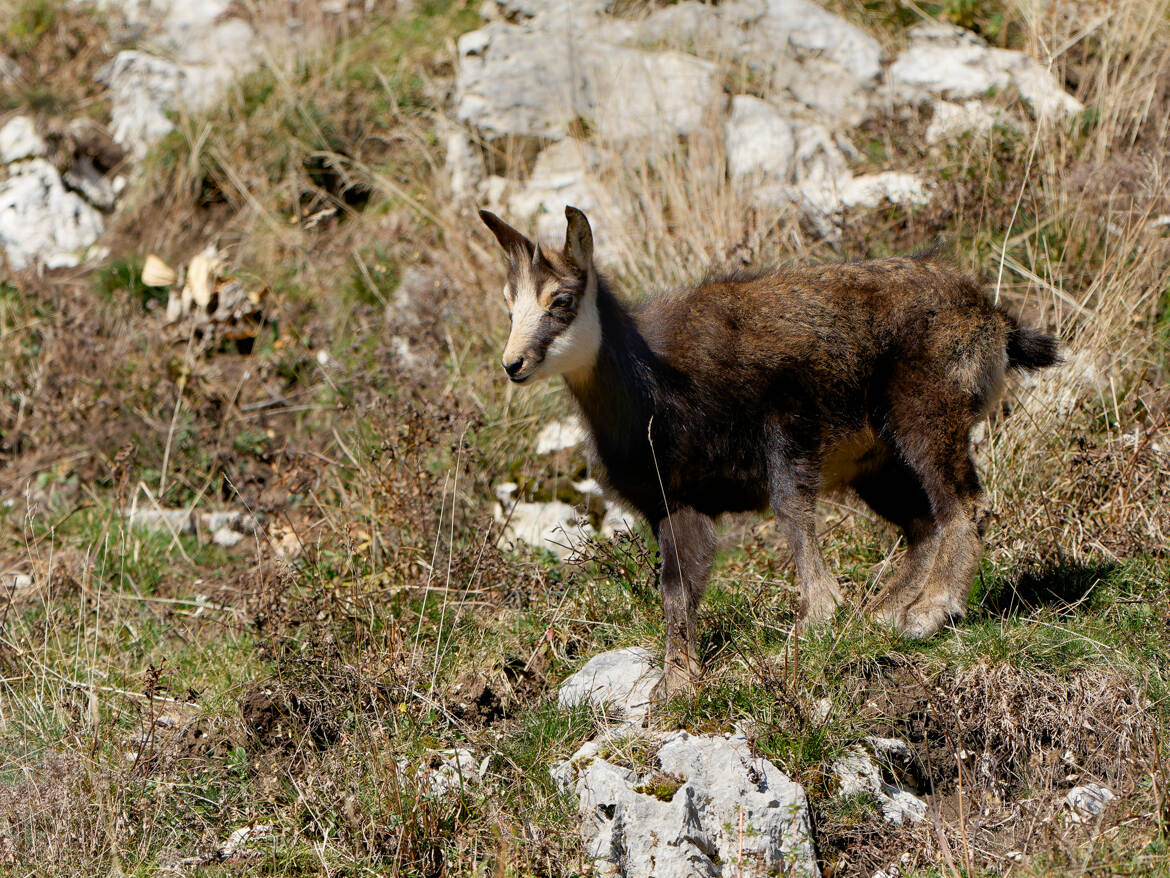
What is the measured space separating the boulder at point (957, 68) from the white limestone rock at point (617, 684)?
6019 millimetres

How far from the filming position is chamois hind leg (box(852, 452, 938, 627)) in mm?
5609

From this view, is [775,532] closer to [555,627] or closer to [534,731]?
[555,627]

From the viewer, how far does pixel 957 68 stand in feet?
31.7

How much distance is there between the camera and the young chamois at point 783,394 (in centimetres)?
525

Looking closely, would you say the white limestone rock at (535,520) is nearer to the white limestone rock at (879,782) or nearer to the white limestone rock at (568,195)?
the white limestone rock at (568,195)

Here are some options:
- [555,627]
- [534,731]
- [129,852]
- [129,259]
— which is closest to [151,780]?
[129,852]

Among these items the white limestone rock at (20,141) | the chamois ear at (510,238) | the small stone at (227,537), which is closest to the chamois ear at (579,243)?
the chamois ear at (510,238)

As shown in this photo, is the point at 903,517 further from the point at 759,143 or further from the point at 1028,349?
the point at 759,143

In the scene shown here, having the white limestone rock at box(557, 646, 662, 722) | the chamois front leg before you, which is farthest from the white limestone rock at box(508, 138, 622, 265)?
the white limestone rock at box(557, 646, 662, 722)

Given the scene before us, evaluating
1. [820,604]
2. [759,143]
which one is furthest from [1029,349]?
[759,143]

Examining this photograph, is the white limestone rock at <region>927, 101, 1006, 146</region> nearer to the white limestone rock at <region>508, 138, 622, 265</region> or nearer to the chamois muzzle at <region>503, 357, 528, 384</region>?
the white limestone rock at <region>508, 138, 622, 265</region>

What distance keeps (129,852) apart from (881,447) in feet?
12.1

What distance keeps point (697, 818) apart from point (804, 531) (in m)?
1.55

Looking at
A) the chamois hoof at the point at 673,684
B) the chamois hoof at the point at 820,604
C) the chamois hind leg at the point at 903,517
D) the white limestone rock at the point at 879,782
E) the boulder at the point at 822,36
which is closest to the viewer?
the white limestone rock at the point at 879,782
